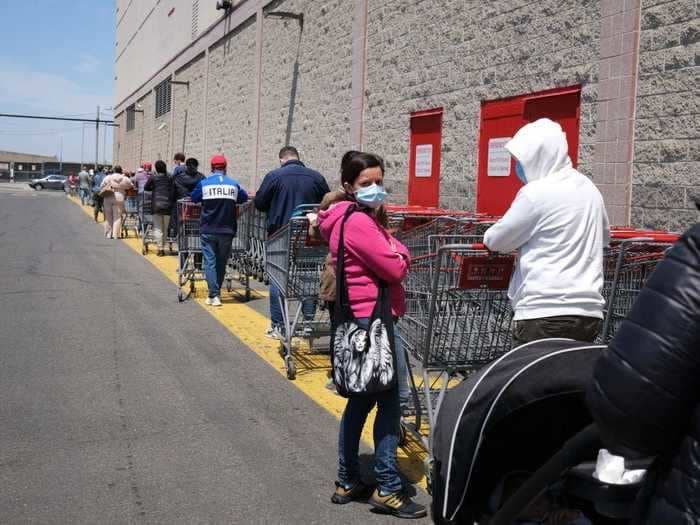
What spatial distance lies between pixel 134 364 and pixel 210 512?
3706 millimetres

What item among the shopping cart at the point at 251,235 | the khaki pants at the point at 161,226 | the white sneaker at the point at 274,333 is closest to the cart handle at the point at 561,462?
the white sneaker at the point at 274,333

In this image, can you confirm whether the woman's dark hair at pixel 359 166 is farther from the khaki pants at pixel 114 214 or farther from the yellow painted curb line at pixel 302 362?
the khaki pants at pixel 114 214

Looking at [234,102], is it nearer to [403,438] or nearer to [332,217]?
[403,438]

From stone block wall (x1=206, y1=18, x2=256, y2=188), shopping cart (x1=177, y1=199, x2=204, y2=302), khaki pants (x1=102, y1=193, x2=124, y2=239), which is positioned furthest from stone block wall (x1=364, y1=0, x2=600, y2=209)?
stone block wall (x1=206, y1=18, x2=256, y2=188)

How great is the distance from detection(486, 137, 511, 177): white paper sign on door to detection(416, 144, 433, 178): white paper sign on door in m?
1.90

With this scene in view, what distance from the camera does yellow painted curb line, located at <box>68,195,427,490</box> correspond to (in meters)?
5.62

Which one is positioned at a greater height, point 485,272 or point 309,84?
point 309,84

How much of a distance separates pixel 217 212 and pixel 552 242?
7247mm

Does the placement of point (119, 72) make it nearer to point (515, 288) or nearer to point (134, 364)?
point (134, 364)

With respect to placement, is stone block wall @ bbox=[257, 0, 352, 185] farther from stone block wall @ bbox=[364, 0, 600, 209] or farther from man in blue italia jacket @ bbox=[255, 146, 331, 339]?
man in blue italia jacket @ bbox=[255, 146, 331, 339]

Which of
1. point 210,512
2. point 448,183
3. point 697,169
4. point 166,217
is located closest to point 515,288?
point 210,512

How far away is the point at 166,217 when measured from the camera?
1828 cm

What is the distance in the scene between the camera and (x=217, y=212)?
424 inches

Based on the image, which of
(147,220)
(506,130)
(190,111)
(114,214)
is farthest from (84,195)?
(506,130)
